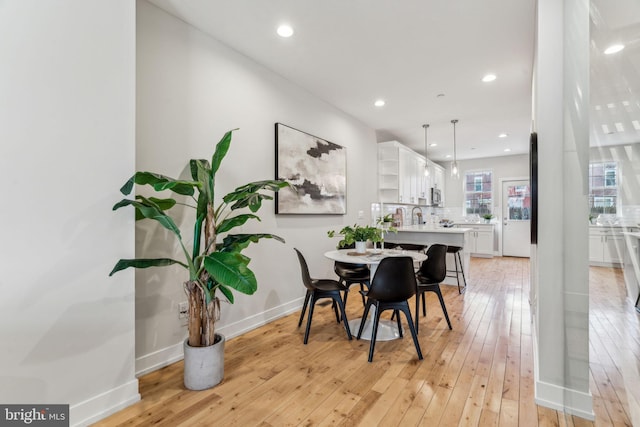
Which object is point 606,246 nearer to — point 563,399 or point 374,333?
point 563,399

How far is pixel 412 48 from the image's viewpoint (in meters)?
2.95

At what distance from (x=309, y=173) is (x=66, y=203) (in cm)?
260

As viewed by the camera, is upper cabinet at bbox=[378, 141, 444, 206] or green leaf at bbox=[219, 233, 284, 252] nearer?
green leaf at bbox=[219, 233, 284, 252]

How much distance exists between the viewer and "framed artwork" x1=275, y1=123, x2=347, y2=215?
11.6 ft

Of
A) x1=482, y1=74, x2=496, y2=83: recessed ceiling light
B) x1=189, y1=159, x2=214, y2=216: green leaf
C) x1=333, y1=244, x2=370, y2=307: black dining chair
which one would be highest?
x1=482, y1=74, x2=496, y2=83: recessed ceiling light

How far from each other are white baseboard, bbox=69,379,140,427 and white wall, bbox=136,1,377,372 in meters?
0.36

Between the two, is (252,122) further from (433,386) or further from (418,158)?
(418,158)

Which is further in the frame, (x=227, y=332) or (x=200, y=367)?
(x=227, y=332)

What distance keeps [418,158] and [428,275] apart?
14.1ft

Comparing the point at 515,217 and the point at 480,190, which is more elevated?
the point at 480,190

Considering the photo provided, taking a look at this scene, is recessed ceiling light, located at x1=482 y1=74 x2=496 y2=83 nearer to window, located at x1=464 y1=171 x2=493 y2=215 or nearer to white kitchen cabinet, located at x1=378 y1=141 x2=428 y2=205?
white kitchen cabinet, located at x1=378 y1=141 x2=428 y2=205

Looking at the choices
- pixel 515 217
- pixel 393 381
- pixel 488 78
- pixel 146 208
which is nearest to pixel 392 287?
pixel 393 381

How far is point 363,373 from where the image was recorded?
2.28 meters

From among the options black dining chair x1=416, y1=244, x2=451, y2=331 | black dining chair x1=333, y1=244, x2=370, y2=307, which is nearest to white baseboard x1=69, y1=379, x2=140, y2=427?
black dining chair x1=333, y1=244, x2=370, y2=307
